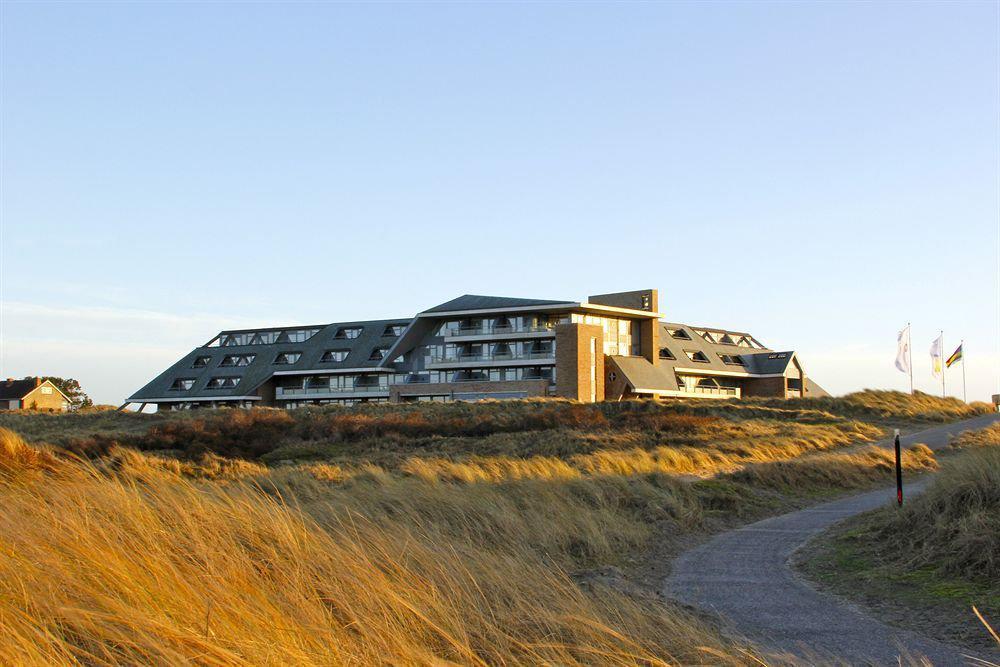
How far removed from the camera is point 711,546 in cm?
1305

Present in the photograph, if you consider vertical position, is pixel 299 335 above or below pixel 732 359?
above

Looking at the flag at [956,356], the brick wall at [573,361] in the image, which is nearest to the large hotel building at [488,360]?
the brick wall at [573,361]

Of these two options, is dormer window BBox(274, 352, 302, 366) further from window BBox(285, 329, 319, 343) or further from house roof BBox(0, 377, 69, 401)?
house roof BBox(0, 377, 69, 401)

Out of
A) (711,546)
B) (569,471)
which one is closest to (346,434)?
(569,471)

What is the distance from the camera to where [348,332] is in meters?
85.8

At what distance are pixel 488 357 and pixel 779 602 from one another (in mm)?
64629

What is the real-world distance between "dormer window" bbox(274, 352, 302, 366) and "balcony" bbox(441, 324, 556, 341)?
15583 mm

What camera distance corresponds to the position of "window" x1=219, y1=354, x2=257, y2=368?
86188 mm

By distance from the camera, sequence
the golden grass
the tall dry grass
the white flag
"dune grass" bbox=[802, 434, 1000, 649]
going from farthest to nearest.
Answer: the white flag
the tall dry grass
"dune grass" bbox=[802, 434, 1000, 649]
the golden grass

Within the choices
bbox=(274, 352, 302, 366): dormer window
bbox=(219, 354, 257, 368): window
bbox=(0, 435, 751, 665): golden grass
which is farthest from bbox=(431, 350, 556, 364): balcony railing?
bbox=(0, 435, 751, 665): golden grass

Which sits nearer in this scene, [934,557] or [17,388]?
[934,557]

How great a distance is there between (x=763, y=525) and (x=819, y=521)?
3.10ft

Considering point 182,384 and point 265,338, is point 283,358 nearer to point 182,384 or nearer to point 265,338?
point 265,338

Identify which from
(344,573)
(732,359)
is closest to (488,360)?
(732,359)
